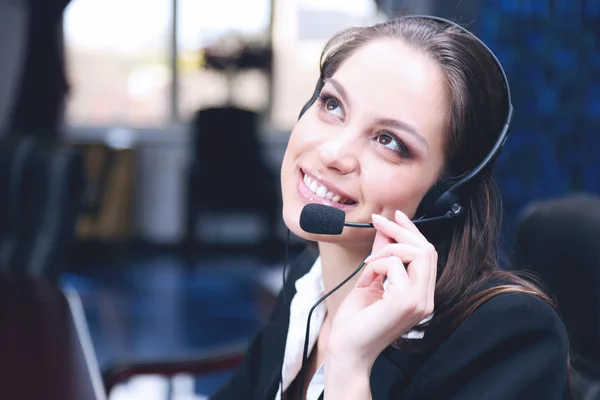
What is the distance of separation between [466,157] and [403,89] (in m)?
0.13

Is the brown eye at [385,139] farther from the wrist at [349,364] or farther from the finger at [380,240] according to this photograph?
the wrist at [349,364]

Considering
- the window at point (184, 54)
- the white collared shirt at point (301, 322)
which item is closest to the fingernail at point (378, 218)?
the white collared shirt at point (301, 322)

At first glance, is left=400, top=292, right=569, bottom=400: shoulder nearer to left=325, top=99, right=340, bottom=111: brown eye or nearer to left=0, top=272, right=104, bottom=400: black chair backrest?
left=325, top=99, right=340, bottom=111: brown eye

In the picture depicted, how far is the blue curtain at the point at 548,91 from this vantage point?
270 centimetres

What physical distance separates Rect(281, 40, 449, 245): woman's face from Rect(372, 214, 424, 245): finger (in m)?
0.06

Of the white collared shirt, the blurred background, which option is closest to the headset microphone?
the white collared shirt

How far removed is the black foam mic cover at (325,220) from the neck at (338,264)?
111 mm

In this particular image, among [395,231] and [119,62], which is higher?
[395,231]

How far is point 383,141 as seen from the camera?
89 cm

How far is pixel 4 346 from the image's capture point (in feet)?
4.55

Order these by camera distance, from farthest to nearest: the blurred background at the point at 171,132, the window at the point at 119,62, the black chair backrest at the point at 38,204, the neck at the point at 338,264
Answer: the window at the point at 119,62
the blurred background at the point at 171,132
the black chair backrest at the point at 38,204
the neck at the point at 338,264

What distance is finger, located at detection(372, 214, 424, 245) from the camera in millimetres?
820

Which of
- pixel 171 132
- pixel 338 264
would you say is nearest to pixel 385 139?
pixel 338 264

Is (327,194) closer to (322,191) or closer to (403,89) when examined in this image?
(322,191)
